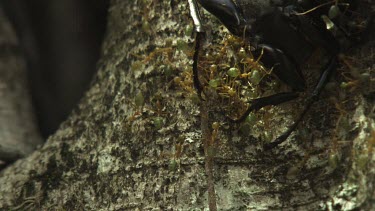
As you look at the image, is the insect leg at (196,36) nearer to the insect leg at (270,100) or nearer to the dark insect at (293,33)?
the dark insect at (293,33)

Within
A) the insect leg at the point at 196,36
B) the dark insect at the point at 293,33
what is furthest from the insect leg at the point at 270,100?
the insect leg at the point at 196,36

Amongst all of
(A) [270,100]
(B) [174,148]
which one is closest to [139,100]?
(B) [174,148]

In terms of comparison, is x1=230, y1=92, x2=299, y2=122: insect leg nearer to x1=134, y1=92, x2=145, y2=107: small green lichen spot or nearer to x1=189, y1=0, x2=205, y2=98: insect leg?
x1=189, y1=0, x2=205, y2=98: insect leg

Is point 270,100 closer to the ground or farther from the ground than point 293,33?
closer to the ground

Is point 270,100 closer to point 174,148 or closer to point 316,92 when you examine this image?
point 316,92

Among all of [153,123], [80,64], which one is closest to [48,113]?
[80,64]

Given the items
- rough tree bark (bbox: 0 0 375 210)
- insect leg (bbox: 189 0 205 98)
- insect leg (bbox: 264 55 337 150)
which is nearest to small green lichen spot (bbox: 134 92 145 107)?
rough tree bark (bbox: 0 0 375 210)
